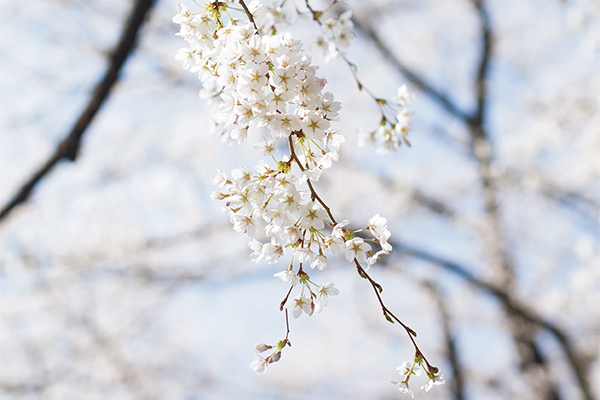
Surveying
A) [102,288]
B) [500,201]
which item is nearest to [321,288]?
[500,201]

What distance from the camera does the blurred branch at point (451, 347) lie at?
7051 millimetres

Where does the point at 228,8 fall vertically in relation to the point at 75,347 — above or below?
above

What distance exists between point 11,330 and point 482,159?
11072 millimetres

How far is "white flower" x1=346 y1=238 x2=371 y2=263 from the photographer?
2.92ft

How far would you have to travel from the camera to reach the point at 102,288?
810cm

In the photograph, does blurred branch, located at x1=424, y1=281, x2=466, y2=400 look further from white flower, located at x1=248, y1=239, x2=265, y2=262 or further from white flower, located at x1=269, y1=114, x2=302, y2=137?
white flower, located at x1=269, y1=114, x2=302, y2=137

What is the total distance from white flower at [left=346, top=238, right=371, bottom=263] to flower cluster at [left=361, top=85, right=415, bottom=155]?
62 centimetres

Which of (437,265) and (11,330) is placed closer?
(437,265)

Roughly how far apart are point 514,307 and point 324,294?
635cm

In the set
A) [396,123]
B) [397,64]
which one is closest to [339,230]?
[396,123]

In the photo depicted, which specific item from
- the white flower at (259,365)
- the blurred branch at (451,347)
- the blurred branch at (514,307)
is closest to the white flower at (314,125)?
the white flower at (259,365)

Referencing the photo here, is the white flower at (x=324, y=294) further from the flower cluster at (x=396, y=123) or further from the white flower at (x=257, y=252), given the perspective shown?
the flower cluster at (x=396, y=123)

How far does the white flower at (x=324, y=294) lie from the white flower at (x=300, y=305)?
2 centimetres

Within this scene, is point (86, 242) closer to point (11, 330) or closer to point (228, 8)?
point (11, 330)
